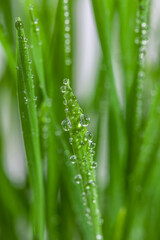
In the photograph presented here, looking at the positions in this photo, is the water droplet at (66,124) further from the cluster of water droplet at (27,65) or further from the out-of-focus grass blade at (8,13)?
the out-of-focus grass blade at (8,13)

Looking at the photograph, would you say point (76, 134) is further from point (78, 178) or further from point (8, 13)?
point (8, 13)

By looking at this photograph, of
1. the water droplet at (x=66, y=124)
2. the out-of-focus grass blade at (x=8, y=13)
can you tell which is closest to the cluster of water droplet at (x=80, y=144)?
the water droplet at (x=66, y=124)

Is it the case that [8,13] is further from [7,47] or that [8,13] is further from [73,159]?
[73,159]

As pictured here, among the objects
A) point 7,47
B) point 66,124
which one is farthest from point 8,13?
point 66,124

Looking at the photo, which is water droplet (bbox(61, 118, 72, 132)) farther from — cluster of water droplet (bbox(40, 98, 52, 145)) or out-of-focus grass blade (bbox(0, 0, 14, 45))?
out-of-focus grass blade (bbox(0, 0, 14, 45))

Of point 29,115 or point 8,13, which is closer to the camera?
point 29,115

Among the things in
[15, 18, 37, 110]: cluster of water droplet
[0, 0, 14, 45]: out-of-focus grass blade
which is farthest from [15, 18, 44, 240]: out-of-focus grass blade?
[0, 0, 14, 45]: out-of-focus grass blade

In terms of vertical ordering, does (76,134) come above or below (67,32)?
below
